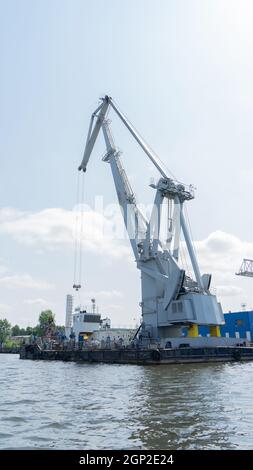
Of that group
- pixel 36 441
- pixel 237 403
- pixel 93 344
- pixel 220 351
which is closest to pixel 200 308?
pixel 220 351

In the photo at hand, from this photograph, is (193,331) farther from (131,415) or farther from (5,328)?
(5,328)

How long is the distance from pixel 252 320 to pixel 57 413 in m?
52.7

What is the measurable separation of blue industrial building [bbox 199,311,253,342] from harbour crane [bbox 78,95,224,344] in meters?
19.5

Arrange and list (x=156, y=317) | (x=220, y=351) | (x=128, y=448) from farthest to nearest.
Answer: (x=156, y=317), (x=220, y=351), (x=128, y=448)

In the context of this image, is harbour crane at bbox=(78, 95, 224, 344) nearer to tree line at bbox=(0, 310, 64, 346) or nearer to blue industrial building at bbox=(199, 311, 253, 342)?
blue industrial building at bbox=(199, 311, 253, 342)

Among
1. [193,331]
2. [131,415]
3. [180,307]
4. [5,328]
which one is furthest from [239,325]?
[5,328]

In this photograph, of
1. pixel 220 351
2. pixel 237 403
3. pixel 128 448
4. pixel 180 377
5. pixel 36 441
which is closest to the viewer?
pixel 128 448

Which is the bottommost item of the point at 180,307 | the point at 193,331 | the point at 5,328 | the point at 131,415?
the point at 131,415

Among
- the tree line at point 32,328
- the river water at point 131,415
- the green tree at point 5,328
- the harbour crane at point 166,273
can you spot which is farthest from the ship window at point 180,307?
the green tree at point 5,328

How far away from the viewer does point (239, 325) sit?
63.3 metres

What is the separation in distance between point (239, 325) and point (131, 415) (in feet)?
176
